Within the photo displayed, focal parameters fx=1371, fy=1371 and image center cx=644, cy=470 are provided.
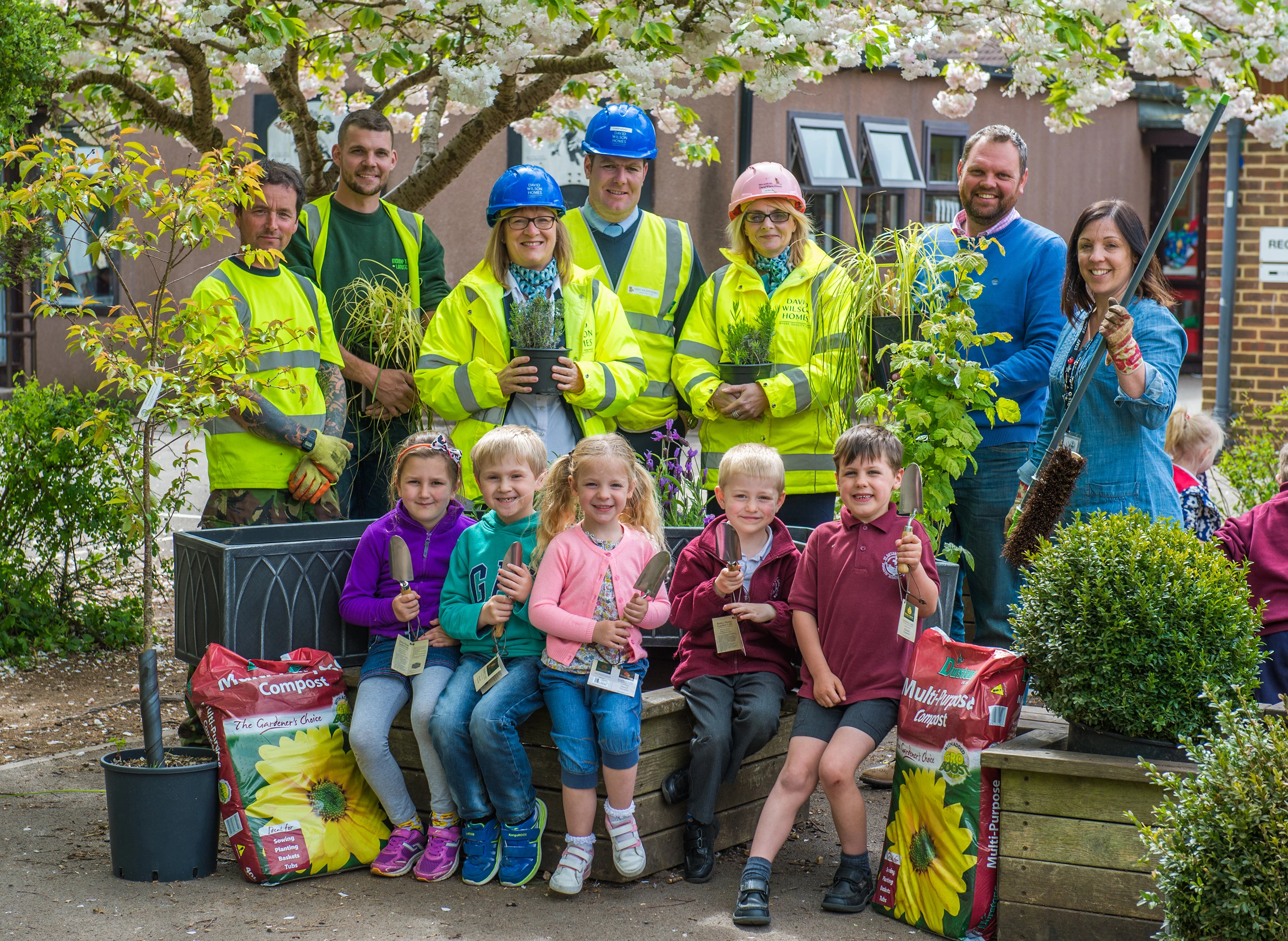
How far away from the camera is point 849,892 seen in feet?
12.1

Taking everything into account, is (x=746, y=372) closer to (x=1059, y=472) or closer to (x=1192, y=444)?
(x=1059, y=472)

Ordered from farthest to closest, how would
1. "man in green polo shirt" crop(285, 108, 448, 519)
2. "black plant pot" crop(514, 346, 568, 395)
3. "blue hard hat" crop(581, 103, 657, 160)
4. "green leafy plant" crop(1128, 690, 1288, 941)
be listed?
1. "man in green polo shirt" crop(285, 108, 448, 519)
2. "blue hard hat" crop(581, 103, 657, 160)
3. "black plant pot" crop(514, 346, 568, 395)
4. "green leafy plant" crop(1128, 690, 1288, 941)

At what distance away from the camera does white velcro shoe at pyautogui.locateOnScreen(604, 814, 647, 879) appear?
3.76 m

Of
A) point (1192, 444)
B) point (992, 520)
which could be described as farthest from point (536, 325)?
point (1192, 444)

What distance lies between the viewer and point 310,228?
5289 mm

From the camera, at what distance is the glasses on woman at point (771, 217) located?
4.78 m

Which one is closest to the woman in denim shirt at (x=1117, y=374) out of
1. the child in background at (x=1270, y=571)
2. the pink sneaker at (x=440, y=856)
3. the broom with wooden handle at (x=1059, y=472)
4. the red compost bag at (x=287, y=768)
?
the broom with wooden handle at (x=1059, y=472)

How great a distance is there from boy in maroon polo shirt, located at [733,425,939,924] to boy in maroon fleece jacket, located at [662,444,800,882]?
0.13m

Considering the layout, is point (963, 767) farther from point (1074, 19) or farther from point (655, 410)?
point (1074, 19)

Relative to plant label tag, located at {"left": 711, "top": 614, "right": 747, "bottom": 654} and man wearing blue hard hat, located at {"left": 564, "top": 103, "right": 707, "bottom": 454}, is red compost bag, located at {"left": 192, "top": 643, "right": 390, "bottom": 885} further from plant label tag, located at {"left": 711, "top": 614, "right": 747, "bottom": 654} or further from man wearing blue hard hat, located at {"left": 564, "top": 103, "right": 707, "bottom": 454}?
man wearing blue hard hat, located at {"left": 564, "top": 103, "right": 707, "bottom": 454}

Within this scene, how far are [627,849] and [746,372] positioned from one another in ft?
5.59

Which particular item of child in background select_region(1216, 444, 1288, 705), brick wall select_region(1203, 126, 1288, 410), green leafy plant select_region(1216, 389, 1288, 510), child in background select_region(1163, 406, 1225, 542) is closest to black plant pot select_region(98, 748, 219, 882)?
child in background select_region(1216, 444, 1288, 705)

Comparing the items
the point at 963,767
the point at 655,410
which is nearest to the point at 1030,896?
the point at 963,767

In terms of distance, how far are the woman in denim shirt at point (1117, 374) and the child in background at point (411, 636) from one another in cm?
179
